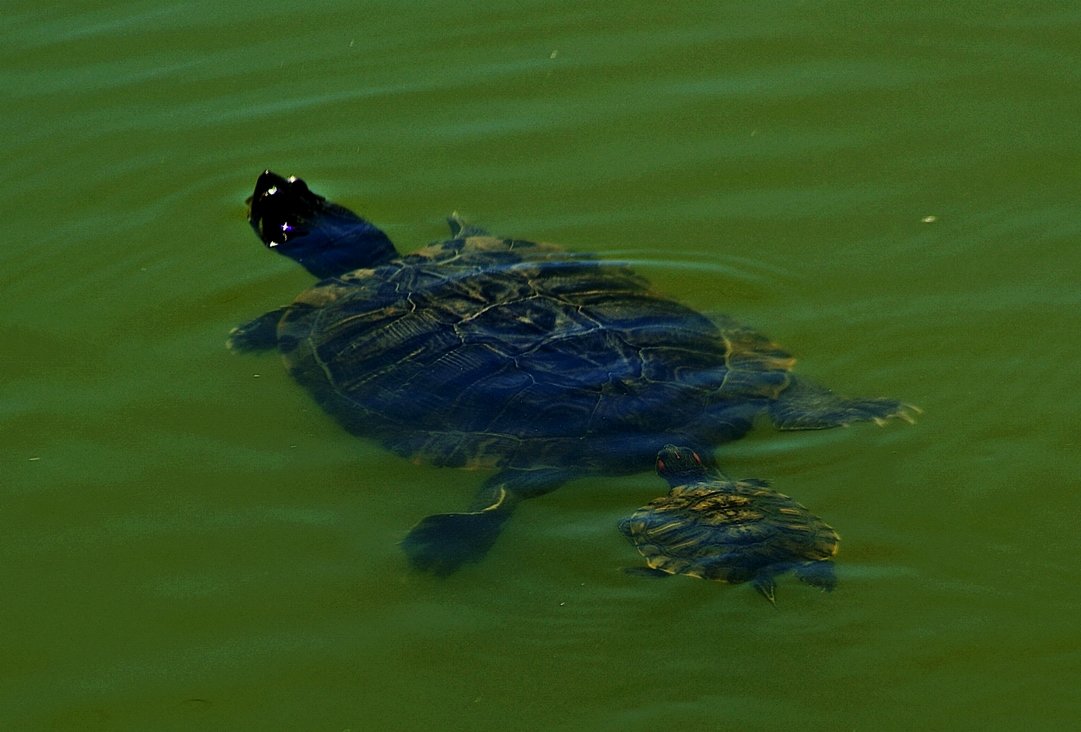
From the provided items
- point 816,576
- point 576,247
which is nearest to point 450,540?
point 816,576

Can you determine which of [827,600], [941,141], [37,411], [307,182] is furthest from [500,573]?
[941,141]

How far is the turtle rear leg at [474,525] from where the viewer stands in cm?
400

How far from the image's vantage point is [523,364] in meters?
4.41

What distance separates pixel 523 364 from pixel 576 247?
1.11 meters

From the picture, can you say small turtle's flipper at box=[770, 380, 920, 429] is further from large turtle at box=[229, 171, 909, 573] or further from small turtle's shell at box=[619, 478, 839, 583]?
small turtle's shell at box=[619, 478, 839, 583]

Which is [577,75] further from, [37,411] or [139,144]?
[37,411]

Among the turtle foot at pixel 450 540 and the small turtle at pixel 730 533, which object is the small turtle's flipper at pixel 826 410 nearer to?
the small turtle at pixel 730 533

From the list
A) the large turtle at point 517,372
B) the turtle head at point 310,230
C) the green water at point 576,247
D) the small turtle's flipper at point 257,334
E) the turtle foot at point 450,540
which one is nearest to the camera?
the green water at point 576,247

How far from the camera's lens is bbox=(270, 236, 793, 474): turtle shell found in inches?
169

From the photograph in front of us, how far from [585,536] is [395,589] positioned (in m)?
0.58

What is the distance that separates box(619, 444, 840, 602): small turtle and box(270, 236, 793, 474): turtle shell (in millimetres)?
245

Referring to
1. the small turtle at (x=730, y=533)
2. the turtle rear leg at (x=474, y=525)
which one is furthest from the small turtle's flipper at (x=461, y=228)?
the small turtle at (x=730, y=533)

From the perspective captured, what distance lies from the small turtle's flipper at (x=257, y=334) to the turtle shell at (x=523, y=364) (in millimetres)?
94

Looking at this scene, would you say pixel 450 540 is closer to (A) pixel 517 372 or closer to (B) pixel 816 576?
(A) pixel 517 372
